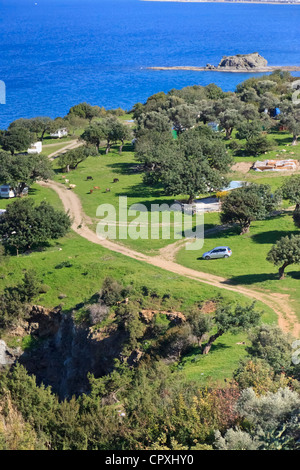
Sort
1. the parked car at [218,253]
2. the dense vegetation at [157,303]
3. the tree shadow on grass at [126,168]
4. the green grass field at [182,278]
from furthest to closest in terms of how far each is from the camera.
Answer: the tree shadow on grass at [126,168] < the parked car at [218,253] < the green grass field at [182,278] < the dense vegetation at [157,303]

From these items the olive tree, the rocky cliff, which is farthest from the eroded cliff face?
the olive tree

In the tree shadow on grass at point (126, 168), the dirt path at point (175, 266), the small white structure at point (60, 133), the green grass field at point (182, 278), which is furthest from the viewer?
the small white structure at point (60, 133)

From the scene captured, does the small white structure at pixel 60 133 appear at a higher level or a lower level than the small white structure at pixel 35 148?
higher

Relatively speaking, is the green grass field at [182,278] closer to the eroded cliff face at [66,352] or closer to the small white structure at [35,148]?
the eroded cliff face at [66,352]

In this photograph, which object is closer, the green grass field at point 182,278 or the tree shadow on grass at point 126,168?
the green grass field at point 182,278

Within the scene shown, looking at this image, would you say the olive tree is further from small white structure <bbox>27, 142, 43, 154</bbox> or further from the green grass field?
small white structure <bbox>27, 142, 43, 154</bbox>

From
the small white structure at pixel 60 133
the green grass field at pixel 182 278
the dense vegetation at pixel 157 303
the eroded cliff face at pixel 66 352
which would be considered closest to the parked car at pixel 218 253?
the green grass field at pixel 182 278
